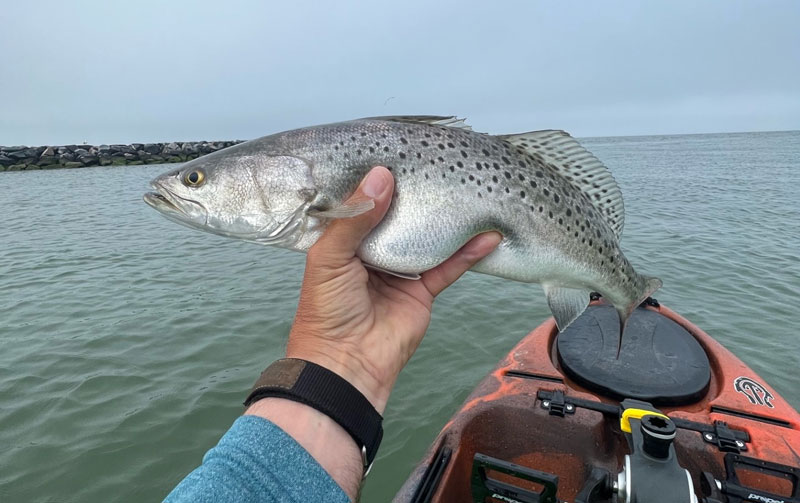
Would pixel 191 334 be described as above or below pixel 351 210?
below

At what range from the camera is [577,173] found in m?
3.47

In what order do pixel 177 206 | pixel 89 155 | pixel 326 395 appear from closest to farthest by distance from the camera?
pixel 326 395, pixel 177 206, pixel 89 155

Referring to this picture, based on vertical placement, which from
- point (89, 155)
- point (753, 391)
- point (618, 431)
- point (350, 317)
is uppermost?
point (89, 155)

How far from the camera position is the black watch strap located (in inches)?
86.8

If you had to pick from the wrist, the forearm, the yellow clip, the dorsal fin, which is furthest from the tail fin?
the forearm

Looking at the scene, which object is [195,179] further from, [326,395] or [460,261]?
[460,261]

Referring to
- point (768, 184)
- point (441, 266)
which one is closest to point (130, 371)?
point (441, 266)

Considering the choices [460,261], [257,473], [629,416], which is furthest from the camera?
[460,261]

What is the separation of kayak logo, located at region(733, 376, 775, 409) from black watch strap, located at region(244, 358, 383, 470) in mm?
3632

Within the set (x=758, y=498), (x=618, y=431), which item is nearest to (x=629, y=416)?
(x=618, y=431)

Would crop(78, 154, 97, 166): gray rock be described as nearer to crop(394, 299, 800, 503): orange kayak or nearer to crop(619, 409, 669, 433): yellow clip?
crop(394, 299, 800, 503): orange kayak

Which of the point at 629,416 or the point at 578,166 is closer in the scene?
the point at 629,416

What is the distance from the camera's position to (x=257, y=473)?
184 centimetres

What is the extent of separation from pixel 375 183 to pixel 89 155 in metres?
60.4
